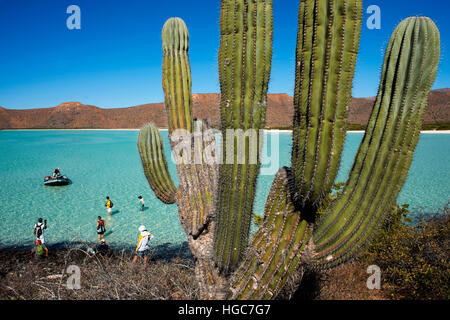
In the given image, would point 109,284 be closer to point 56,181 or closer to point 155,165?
point 155,165

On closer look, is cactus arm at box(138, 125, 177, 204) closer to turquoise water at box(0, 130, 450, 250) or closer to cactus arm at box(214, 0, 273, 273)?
turquoise water at box(0, 130, 450, 250)

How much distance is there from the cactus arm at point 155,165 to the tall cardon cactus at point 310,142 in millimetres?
2190

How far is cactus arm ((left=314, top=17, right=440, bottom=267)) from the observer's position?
2.08m

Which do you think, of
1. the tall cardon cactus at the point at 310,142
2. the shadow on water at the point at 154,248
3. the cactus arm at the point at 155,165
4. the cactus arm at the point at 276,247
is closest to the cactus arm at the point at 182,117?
the cactus arm at the point at 155,165

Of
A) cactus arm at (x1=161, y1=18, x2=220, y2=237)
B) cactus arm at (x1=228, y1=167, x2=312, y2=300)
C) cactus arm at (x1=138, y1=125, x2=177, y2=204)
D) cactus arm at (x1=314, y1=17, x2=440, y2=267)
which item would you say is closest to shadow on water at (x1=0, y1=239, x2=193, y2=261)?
cactus arm at (x1=138, y1=125, x2=177, y2=204)

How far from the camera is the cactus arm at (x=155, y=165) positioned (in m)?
4.80

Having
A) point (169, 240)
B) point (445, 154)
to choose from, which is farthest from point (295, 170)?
point (445, 154)

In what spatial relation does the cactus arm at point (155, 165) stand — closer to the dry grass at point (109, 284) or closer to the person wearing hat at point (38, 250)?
the dry grass at point (109, 284)

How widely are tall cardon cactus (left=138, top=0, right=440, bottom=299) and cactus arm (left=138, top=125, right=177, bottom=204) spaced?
7.18 ft

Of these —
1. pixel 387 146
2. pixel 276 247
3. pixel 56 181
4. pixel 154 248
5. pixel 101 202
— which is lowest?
pixel 154 248

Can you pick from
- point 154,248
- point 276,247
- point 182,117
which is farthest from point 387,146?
point 154,248

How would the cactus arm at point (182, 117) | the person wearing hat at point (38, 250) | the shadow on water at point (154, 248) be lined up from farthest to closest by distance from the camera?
the shadow on water at point (154, 248) → the person wearing hat at point (38, 250) → the cactus arm at point (182, 117)

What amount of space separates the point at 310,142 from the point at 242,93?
0.65 meters

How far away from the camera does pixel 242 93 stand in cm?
206
